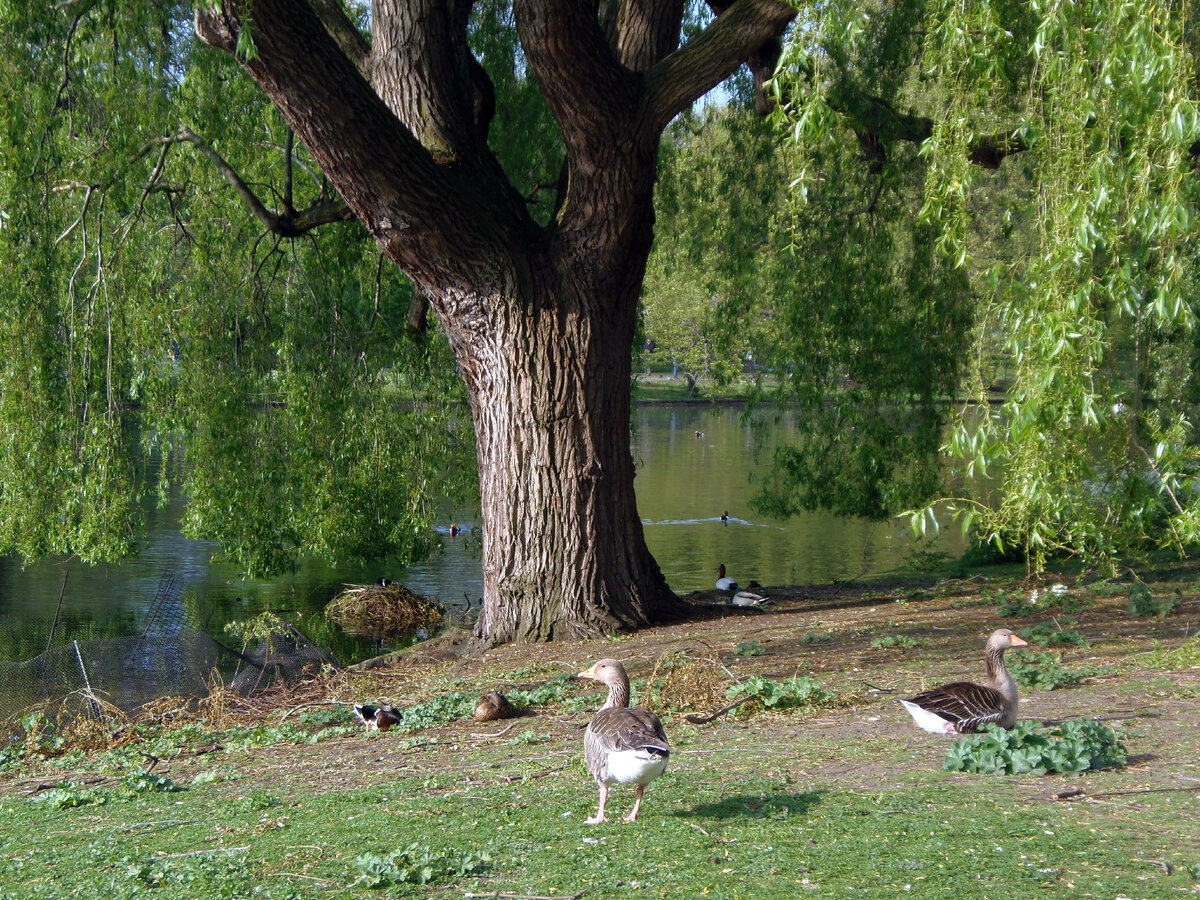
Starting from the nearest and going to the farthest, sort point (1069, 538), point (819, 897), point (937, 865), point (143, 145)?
point (819, 897)
point (937, 865)
point (1069, 538)
point (143, 145)

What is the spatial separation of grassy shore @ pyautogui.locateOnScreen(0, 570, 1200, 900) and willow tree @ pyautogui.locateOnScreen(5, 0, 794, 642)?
1.18m

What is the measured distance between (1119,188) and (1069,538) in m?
1.74

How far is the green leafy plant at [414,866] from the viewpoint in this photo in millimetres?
3961

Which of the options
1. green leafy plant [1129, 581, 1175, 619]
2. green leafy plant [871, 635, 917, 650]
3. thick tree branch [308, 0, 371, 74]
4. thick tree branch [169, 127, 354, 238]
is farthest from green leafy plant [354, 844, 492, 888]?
thick tree branch [169, 127, 354, 238]

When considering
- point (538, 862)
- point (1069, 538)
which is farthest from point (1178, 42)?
point (538, 862)

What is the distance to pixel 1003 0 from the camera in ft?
20.4

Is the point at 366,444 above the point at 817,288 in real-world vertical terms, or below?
below

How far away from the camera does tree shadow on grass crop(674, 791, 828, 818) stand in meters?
4.66

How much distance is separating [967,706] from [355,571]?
1601 centimetres

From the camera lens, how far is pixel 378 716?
747 centimetres

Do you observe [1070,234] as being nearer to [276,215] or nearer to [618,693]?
[618,693]

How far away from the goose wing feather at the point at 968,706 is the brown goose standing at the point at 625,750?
1.83 m

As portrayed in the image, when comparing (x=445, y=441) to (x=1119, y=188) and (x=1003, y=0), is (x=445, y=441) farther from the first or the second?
(x=1119, y=188)

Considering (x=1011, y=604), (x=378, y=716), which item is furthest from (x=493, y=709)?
(x=1011, y=604)
